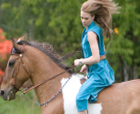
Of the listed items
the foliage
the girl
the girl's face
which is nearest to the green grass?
the foliage

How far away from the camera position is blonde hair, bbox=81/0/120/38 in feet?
12.5

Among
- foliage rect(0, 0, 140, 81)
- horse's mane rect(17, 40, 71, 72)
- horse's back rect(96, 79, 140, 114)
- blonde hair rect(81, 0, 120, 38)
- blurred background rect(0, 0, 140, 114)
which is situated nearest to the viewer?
horse's back rect(96, 79, 140, 114)

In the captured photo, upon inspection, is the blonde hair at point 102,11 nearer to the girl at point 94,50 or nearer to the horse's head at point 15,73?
the girl at point 94,50

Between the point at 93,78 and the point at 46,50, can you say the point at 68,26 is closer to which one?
the point at 46,50

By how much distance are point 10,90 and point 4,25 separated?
1158 cm

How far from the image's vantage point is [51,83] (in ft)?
13.1

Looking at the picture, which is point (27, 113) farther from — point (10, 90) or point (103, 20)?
point (103, 20)

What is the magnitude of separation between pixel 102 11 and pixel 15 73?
5.27ft

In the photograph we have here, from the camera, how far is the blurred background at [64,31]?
8938mm

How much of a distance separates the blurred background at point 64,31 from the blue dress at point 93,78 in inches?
125

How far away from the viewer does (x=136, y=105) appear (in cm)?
356

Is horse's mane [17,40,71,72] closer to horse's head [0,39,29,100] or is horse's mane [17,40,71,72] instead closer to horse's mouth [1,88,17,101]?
horse's head [0,39,29,100]

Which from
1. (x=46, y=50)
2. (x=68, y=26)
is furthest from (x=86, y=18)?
(x=68, y=26)

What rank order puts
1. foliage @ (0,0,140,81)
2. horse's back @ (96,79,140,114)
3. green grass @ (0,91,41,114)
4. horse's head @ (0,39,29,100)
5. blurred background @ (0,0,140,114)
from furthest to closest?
foliage @ (0,0,140,81), blurred background @ (0,0,140,114), green grass @ (0,91,41,114), horse's head @ (0,39,29,100), horse's back @ (96,79,140,114)
